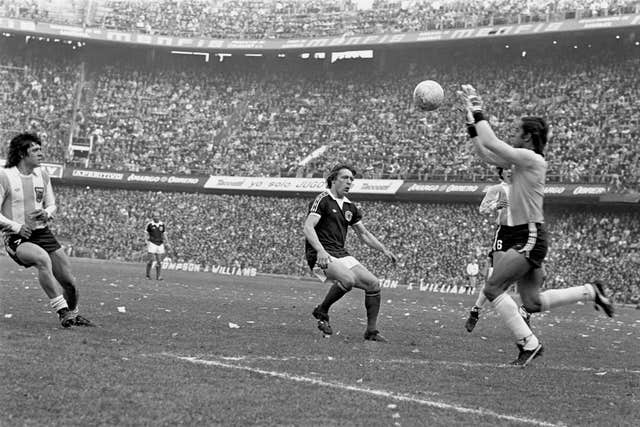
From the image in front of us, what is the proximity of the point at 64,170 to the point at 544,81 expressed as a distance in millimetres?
27098

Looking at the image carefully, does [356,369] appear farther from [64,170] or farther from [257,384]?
[64,170]

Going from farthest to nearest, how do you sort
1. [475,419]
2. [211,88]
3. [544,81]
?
1. [211,88]
2. [544,81]
3. [475,419]

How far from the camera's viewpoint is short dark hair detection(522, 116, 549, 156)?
865cm

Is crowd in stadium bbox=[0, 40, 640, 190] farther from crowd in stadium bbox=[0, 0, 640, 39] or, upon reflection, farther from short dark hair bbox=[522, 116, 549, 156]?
short dark hair bbox=[522, 116, 549, 156]

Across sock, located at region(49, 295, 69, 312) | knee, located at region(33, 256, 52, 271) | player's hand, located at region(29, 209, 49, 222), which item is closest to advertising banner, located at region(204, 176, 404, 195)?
player's hand, located at region(29, 209, 49, 222)

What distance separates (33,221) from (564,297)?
597 cm

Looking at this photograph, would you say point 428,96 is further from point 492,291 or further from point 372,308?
point 372,308

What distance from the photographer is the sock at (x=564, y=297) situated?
8641mm

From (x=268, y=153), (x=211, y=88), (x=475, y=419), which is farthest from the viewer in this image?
(x=211, y=88)

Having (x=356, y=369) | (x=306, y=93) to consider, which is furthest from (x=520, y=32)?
(x=356, y=369)

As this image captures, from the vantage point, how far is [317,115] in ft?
158

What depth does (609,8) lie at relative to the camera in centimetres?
3869

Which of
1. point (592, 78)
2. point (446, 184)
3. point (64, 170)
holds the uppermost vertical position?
point (592, 78)

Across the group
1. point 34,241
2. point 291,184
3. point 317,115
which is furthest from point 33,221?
point 317,115
